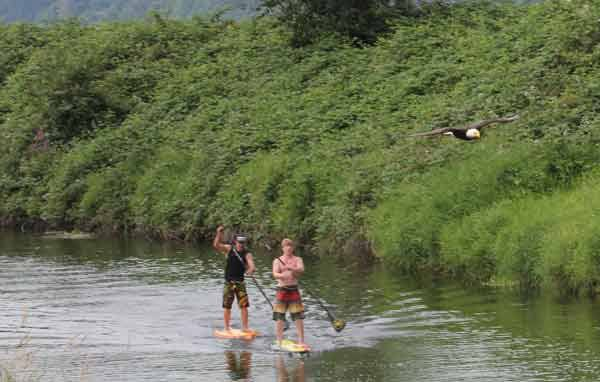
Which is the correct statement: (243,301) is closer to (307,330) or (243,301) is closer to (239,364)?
(307,330)

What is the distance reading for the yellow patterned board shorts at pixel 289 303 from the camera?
21156 millimetres

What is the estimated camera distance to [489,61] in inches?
1516

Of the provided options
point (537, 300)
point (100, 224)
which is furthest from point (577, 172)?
point (100, 224)

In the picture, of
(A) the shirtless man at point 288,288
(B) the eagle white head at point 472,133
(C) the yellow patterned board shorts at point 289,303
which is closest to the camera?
(A) the shirtless man at point 288,288

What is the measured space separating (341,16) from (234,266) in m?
25.4

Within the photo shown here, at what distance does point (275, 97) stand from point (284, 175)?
7.64m

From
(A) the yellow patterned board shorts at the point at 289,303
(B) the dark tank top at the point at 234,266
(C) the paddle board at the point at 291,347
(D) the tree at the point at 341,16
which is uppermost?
(D) the tree at the point at 341,16

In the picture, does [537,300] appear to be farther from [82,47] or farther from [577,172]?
[82,47]

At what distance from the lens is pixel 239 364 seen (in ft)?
66.4

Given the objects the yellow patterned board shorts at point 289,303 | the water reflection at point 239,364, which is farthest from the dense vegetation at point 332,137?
the water reflection at point 239,364

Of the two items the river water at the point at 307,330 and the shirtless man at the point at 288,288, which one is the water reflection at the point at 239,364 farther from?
the shirtless man at the point at 288,288

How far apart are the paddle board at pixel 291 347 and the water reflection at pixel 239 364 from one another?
0.48 metres

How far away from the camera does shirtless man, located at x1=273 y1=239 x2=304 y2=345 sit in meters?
21.0

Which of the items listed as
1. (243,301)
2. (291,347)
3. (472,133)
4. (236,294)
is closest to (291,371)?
(291,347)
